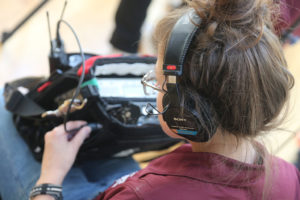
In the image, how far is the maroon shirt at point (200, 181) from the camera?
48 centimetres

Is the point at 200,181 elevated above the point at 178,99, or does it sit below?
below

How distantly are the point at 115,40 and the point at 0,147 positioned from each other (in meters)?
0.75

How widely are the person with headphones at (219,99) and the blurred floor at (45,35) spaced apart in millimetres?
870

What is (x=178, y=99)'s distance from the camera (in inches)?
18.0

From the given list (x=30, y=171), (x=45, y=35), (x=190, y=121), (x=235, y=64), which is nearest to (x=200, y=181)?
(x=190, y=121)

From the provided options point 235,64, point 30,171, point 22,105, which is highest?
point 235,64

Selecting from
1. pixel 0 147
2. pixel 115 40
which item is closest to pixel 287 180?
pixel 0 147

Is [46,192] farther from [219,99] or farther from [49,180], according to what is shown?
[219,99]

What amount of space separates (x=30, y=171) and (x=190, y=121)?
53 cm

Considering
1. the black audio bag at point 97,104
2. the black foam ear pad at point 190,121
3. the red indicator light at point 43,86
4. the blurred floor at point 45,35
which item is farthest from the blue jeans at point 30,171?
the blurred floor at point 45,35

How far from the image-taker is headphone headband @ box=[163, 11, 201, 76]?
17.1 inches

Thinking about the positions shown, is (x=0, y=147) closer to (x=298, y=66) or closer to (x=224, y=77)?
(x=224, y=77)

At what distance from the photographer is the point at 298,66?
80.7 inches

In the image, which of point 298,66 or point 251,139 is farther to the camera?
point 298,66
